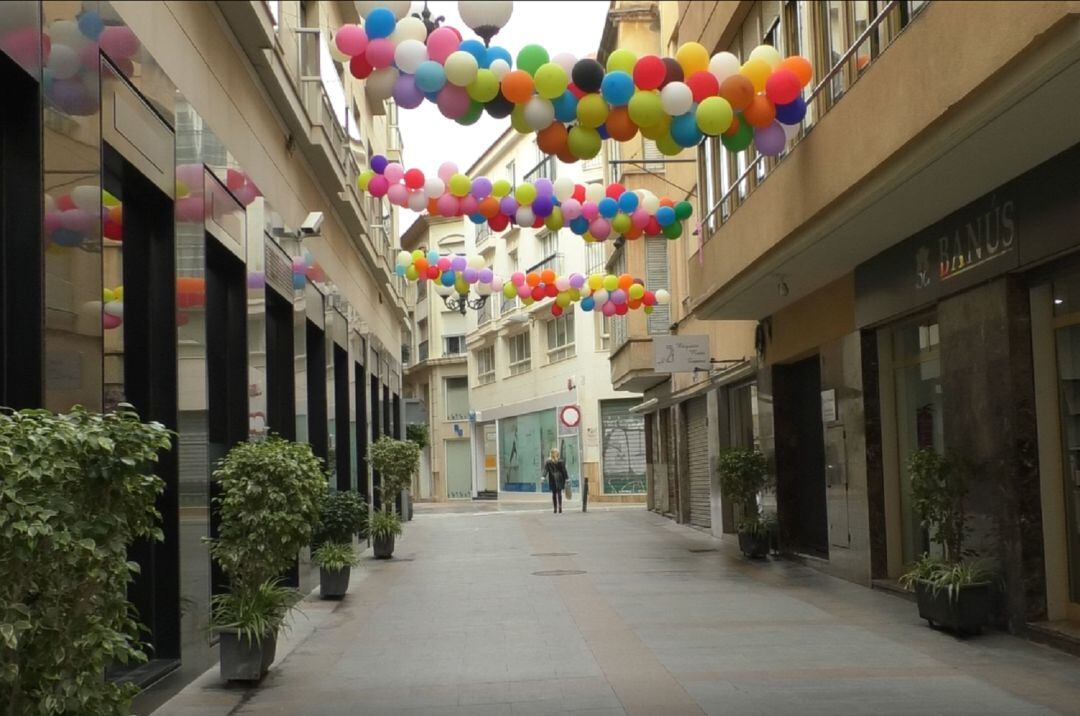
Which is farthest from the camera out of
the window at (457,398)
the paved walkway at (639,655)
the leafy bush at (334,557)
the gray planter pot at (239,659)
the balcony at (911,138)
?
the window at (457,398)

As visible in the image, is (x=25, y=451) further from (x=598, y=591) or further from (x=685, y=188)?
(x=685, y=188)

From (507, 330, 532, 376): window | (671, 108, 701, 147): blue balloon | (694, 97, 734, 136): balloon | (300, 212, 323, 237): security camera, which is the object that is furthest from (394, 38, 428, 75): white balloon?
(507, 330, 532, 376): window

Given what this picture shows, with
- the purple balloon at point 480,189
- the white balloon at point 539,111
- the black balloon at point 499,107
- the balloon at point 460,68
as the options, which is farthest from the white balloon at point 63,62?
the purple balloon at point 480,189

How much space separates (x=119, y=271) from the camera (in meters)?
8.74

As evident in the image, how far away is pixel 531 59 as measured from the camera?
1086 cm

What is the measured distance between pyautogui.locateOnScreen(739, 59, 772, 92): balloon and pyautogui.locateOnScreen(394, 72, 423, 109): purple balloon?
297cm

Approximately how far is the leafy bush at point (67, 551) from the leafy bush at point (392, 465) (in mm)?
15948

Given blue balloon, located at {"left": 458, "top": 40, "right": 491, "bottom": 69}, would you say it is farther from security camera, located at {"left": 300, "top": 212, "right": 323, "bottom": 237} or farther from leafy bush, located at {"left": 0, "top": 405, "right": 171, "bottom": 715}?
leafy bush, located at {"left": 0, "top": 405, "right": 171, "bottom": 715}

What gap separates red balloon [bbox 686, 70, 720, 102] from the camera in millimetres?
11141

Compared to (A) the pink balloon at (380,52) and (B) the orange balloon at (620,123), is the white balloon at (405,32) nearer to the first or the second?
(A) the pink balloon at (380,52)

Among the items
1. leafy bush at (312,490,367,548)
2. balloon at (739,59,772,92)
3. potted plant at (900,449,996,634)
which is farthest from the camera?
leafy bush at (312,490,367,548)

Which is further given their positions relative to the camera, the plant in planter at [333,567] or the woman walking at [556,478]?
the woman walking at [556,478]

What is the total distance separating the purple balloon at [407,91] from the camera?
10.8m

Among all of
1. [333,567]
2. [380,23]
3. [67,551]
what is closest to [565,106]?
[380,23]
